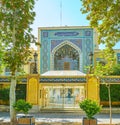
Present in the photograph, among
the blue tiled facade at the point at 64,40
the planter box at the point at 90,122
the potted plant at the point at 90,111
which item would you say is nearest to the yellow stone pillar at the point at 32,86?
the potted plant at the point at 90,111

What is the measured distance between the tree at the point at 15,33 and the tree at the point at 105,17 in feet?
8.11

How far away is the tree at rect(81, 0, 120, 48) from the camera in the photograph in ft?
39.4

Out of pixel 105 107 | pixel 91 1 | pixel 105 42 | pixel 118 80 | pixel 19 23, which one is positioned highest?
pixel 91 1

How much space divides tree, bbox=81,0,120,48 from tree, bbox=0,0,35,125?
8.11ft

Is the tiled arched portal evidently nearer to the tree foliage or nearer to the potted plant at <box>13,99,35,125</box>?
the tree foliage

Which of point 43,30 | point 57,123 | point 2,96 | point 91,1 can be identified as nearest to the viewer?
point 91,1

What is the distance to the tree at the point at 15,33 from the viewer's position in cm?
1273

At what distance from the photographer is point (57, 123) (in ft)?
43.7

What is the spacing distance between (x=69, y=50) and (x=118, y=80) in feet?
44.9

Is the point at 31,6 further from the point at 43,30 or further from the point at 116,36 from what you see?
the point at 43,30

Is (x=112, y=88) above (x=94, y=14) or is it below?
below

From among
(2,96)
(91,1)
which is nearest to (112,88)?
(2,96)

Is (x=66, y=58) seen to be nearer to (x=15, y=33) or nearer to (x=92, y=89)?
(x=92, y=89)

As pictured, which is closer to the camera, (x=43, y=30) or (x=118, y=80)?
(x=118, y=80)
